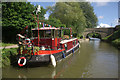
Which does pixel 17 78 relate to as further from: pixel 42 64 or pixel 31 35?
pixel 31 35

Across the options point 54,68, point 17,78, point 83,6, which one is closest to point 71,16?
point 83,6

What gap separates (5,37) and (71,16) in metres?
17.3

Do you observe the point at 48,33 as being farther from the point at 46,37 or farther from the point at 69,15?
the point at 69,15

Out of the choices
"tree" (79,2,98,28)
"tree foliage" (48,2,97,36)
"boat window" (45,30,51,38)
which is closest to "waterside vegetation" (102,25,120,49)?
"tree foliage" (48,2,97,36)

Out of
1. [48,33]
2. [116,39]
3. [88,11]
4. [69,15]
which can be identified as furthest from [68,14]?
[88,11]

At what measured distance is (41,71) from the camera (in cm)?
908

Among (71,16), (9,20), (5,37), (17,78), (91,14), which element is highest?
(91,14)

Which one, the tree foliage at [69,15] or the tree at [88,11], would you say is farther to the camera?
the tree at [88,11]

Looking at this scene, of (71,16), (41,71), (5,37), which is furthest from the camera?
(71,16)

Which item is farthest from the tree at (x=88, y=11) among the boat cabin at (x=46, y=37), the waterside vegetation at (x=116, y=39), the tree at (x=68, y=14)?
the boat cabin at (x=46, y=37)

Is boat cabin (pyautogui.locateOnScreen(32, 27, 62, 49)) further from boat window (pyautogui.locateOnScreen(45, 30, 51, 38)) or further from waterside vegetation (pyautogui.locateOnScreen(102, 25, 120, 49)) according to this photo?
waterside vegetation (pyautogui.locateOnScreen(102, 25, 120, 49))

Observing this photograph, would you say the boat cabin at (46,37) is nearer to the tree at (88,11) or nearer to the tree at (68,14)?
the tree at (68,14)

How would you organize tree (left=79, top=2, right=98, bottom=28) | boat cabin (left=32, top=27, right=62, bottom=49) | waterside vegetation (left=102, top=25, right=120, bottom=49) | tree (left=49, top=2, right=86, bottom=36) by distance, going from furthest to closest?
1. tree (left=79, top=2, right=98, bottom=28)
2. tree (left=49, top=2, right=86, bottom=36)
3. waterside vegetation (left=102, top=25, right=120, bottom=49)
4. boat cabin (left=32, top=27, right=62, bottom=49)

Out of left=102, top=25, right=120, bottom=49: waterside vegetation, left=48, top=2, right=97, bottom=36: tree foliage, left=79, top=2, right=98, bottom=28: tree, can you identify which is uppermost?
left=79, top=2, right=98, bottom=28: tree
